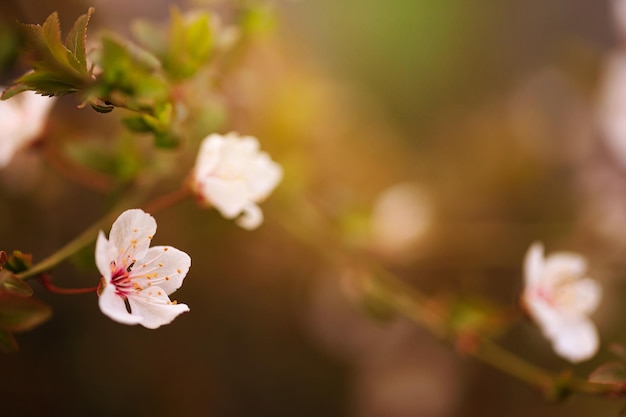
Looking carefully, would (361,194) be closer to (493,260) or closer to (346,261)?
(493,260)

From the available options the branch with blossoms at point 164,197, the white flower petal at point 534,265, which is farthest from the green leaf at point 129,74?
the white flower petal at point 534,265

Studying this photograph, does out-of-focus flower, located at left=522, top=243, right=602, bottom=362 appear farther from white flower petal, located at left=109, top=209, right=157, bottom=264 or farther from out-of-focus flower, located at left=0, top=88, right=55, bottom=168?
out-of-focus flower, located at left=0, top=88, right=55, bottom=168

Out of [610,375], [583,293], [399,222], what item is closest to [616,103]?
[399,222]

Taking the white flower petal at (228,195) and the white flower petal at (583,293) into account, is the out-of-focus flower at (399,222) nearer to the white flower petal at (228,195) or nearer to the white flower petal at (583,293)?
the white flower petal at (583,293)

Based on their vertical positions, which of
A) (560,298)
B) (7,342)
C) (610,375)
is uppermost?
(560,298)

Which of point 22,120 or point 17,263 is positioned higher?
point 22,120

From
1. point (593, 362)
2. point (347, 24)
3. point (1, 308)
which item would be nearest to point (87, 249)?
point (1, 308)

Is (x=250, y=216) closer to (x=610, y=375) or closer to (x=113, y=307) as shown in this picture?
(x=113, y=307)
